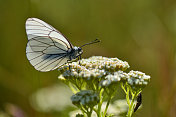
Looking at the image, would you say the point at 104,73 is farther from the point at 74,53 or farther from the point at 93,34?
the point at 93,34

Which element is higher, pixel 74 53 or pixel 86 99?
pixel 74 53

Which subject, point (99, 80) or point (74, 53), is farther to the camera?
point (74, 53)

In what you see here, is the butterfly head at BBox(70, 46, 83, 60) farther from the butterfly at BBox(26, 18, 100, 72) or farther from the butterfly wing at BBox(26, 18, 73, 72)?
the butterfly wing at BBox(26, 18, 73, 72)

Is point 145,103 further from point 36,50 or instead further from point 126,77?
A: point 36,50

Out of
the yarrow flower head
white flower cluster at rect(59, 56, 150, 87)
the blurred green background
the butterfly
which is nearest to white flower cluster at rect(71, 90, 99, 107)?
the yarrow flower head

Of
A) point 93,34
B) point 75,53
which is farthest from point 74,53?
point 93,34

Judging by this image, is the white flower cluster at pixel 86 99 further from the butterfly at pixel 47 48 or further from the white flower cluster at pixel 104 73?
the butterfly at pixel 47 48
